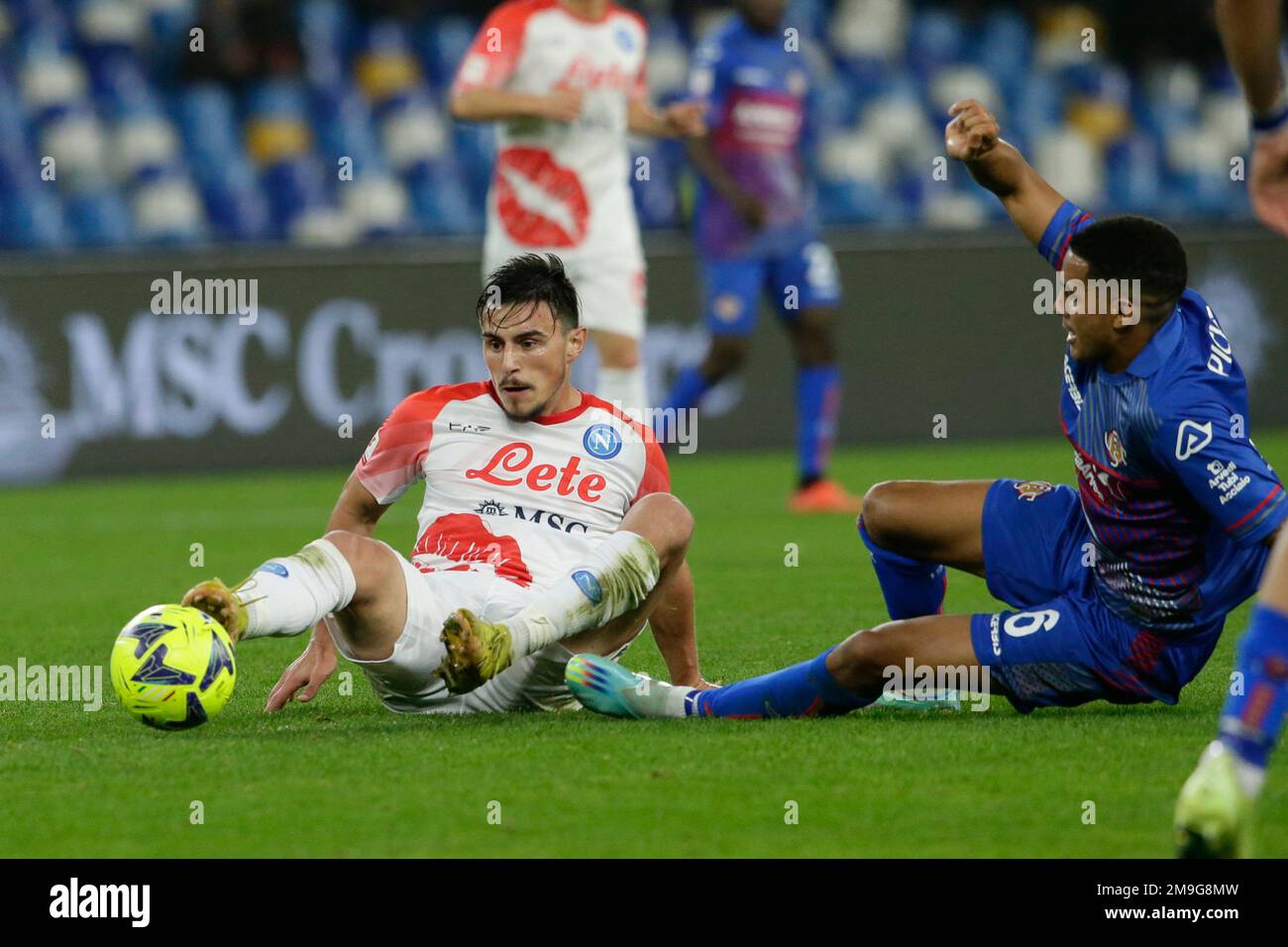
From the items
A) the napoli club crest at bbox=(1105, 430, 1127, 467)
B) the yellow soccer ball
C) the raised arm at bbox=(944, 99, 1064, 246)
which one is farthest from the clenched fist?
the yellow soccer ball

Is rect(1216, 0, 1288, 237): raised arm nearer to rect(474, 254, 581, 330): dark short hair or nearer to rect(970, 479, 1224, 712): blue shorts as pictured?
rect(970, 479, 1224, 712): blue shorts

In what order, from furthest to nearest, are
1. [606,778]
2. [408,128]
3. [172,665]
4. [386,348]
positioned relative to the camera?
[408,128] → [386,348] → [172,665] → [606,778]

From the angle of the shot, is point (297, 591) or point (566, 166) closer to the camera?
point (297, 591)

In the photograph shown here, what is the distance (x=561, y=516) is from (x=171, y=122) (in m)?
10.6

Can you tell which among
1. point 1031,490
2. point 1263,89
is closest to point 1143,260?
point 1031,490

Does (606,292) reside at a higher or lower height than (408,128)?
lower

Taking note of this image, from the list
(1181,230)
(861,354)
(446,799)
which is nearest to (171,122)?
(861,354)

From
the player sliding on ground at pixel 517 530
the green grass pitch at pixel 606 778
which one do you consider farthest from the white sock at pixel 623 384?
the player sliding on ground at pixel 517 530

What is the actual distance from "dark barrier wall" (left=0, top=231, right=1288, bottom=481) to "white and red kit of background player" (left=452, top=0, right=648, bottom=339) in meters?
3.22

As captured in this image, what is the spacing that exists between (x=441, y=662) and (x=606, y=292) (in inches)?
169

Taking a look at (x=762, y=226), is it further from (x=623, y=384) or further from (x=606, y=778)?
(x=606, y=778)

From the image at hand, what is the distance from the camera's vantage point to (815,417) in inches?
391

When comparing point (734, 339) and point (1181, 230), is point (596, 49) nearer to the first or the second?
point (734, 339)

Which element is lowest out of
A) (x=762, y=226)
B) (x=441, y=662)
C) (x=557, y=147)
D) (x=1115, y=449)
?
(x=441, y=662)
